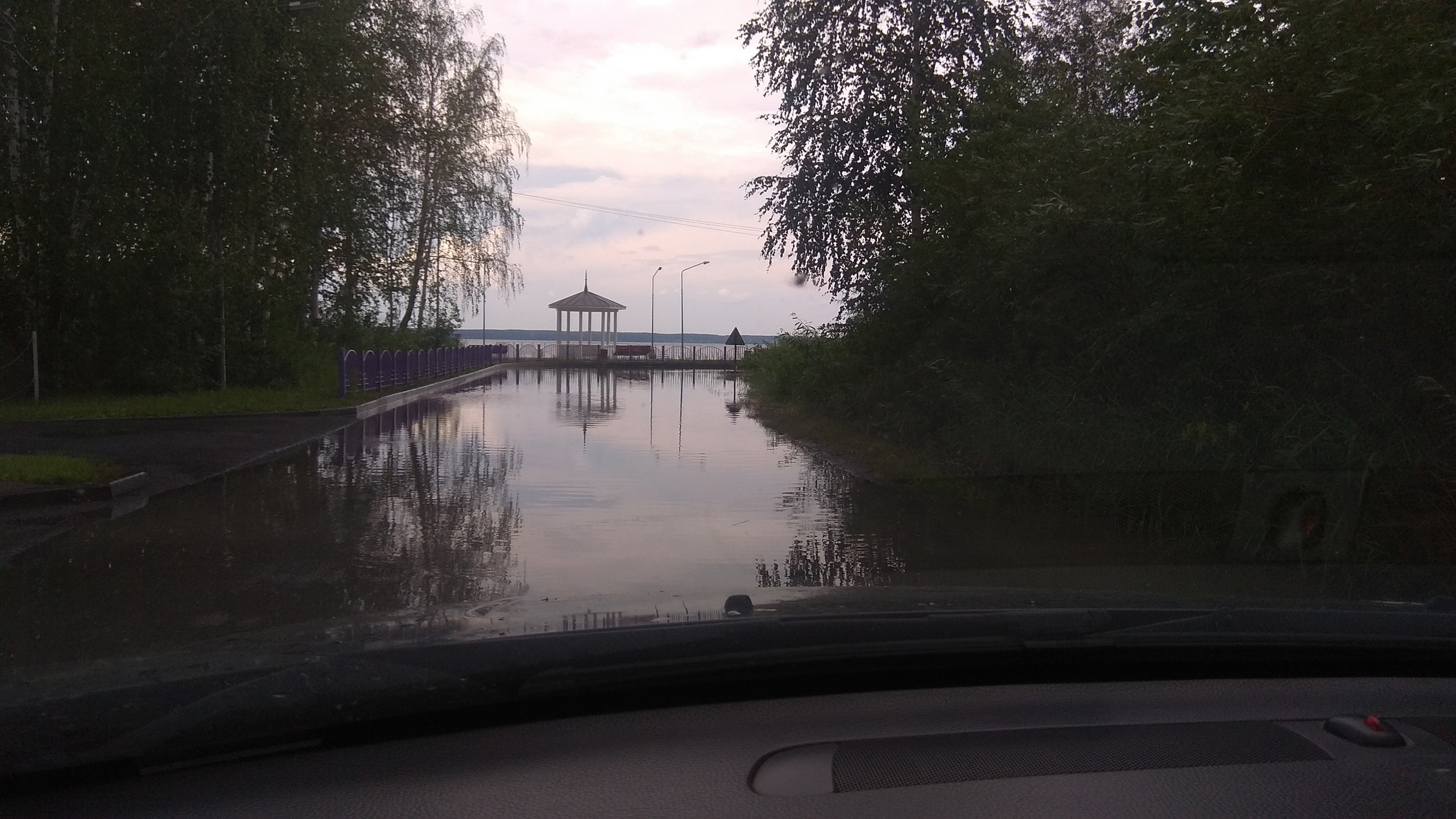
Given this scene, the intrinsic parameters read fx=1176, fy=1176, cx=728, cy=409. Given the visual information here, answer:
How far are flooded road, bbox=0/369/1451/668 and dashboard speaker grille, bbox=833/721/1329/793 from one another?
1884 mm

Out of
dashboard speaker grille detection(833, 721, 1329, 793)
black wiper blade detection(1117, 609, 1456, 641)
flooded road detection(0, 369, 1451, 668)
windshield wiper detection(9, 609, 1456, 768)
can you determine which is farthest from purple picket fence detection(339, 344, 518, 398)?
dashboard speaker grille detection(833, 721, 1329, 793)

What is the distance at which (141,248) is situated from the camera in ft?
78.8

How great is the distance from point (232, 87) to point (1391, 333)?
882 inches

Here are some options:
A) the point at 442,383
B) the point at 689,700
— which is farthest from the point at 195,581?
the point at 442,383

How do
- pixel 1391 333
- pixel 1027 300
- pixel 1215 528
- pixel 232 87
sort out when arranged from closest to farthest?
1. pixel 1391 333
2. pixel 1215 528
3. pixel 1027 300
4. pixel 232 87

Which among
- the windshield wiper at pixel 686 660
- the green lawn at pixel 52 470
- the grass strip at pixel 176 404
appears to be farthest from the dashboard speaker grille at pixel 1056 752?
the grass strip at pixel 176 404

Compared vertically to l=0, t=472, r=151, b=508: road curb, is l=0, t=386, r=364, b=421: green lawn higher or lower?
higher

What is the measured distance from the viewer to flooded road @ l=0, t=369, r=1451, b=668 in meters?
7.18

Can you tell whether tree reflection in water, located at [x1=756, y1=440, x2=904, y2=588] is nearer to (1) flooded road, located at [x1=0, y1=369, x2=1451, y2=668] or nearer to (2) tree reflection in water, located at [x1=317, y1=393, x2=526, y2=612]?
(1) flooded road, located at [x1=0, y1=369, x2=1451, y2=668]

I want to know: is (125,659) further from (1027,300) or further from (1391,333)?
(1027,300)

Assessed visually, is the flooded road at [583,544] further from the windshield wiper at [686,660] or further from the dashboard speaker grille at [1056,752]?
the dashboard speaker grille at [1056,752]

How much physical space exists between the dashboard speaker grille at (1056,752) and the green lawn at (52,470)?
38.2ft

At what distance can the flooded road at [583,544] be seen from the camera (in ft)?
23.5

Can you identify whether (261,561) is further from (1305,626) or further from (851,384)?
(851,384)
